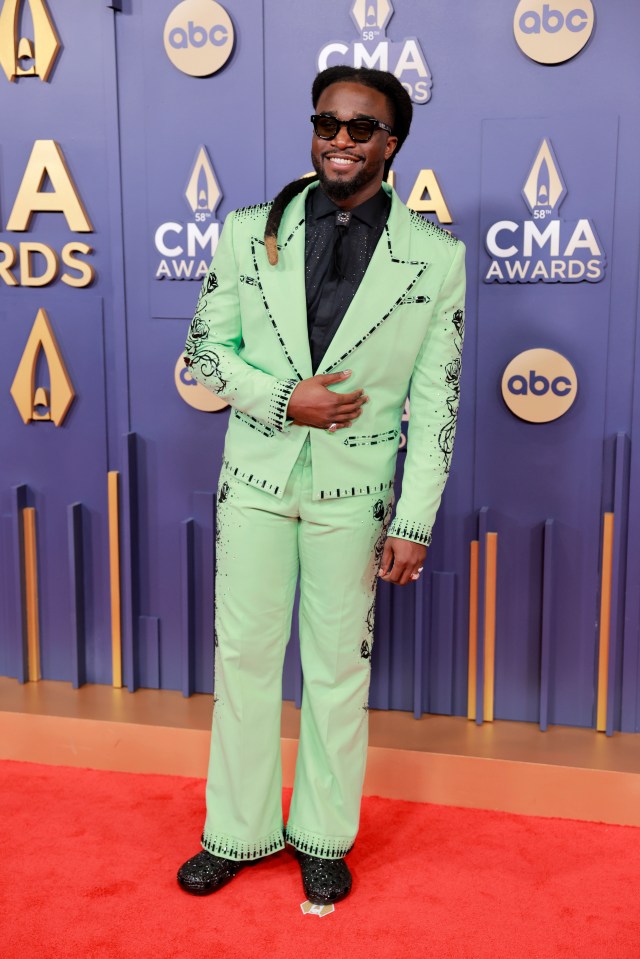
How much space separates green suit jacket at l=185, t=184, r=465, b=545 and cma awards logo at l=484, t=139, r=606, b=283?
1.84 feet

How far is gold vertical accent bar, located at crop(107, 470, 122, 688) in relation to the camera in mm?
3061

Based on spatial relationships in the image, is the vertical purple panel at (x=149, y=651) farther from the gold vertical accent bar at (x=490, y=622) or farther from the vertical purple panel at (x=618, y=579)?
the vertical purple panel at (x=618, y=579)

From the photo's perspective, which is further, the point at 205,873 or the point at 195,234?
the point at 195,234

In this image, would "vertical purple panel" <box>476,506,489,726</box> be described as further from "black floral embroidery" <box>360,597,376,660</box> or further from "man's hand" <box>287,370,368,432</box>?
"man's hand" <box>287,370,368,432</box>

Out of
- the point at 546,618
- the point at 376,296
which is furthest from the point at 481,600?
the point at 376,296

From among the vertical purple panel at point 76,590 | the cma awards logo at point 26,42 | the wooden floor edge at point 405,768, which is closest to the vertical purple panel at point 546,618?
the wooden floor edge at point 405,768

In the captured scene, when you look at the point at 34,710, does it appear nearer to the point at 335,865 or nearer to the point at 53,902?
the point at 53,902

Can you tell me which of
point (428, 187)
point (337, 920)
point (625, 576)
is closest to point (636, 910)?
point (337, 920)

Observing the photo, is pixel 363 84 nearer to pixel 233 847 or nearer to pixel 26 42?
pixel 26 42

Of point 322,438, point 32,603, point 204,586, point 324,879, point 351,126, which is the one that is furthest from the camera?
point 32,603

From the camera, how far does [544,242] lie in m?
2.69

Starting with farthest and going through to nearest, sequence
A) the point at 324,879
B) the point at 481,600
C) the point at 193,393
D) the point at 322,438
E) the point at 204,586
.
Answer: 1. the point at 204,586
2. the point at 193,393
3. the point at 481,600
4. the point at 324,879
5. the point at 322,438

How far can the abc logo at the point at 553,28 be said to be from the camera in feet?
8.51

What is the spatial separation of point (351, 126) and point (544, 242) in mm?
851
